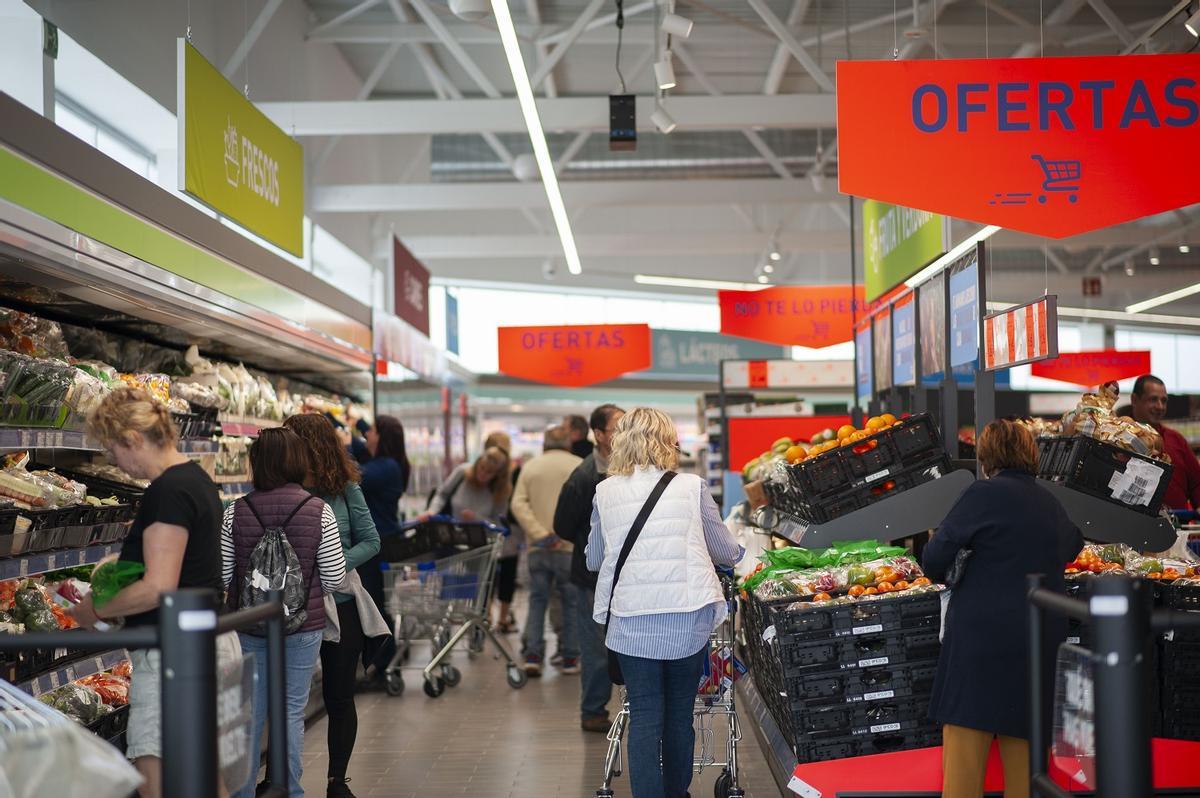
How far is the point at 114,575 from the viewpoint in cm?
348

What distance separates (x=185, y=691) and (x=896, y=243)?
5.98 meters

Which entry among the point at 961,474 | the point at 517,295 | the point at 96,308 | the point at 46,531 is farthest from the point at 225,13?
the point at 517,295

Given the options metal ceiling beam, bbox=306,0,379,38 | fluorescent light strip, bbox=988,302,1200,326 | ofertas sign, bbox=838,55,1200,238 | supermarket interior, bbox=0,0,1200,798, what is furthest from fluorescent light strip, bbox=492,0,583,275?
fluorescent light strip, bbox=988,302,1200,326

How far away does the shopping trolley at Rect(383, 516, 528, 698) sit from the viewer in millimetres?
7781

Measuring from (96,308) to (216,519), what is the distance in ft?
7.57

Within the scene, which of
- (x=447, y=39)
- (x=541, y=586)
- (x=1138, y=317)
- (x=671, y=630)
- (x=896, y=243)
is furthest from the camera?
(x=1138, y=317)

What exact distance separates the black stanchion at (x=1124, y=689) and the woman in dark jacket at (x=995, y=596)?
64.9 inches

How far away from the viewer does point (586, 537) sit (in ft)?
21.3

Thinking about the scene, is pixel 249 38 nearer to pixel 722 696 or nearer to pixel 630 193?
pixel 630 193

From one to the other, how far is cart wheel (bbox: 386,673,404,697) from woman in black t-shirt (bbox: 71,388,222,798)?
4348mm

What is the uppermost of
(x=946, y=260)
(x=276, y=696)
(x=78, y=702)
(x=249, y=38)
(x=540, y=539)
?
(x=249, y=38)

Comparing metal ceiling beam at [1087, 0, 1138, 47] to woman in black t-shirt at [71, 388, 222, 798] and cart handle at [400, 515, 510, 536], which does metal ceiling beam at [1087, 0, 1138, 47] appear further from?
woman in black t-shirt at [71, 388, 222, 798]

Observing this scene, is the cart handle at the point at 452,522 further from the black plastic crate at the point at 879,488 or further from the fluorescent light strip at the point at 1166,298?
the fluorescent light strip at the point at 1166,298

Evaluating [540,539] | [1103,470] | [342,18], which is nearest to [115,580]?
[1103,470]
